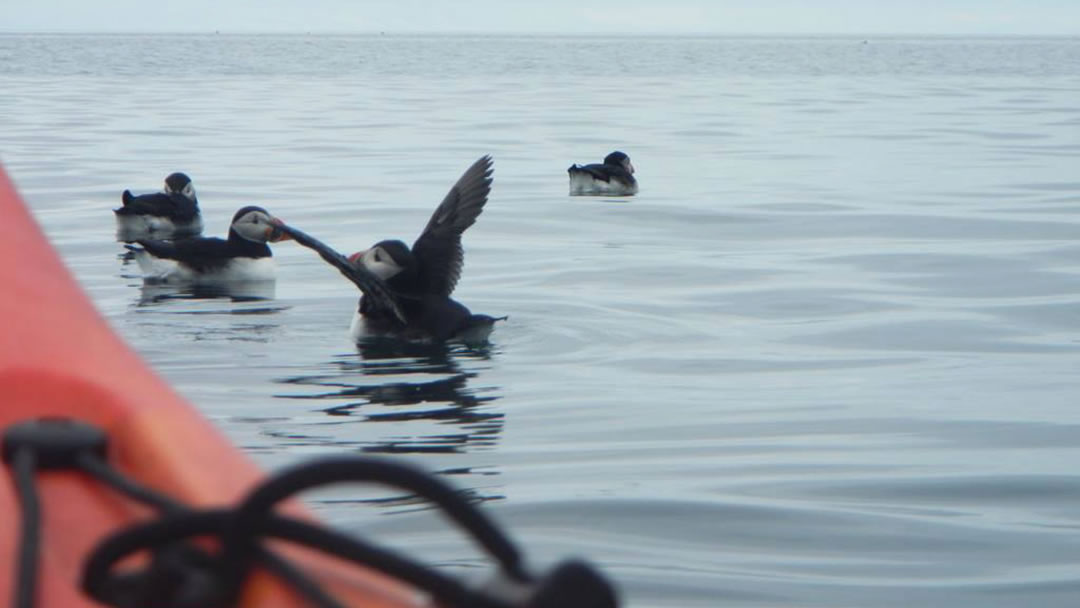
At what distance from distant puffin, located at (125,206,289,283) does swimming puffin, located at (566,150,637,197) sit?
6.37m

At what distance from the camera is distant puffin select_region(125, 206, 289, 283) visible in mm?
11930

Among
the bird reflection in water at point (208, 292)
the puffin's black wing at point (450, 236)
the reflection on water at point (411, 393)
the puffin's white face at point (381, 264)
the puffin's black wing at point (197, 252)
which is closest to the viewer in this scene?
the reflection on water at point (411, 393)

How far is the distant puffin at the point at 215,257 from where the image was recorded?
11930 mm

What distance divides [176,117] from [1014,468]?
2795 cm

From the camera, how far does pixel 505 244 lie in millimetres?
14141

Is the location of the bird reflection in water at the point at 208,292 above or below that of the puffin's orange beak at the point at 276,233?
below

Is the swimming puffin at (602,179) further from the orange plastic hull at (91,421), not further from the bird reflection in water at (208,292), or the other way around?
the orange plastic hull at (91,421)

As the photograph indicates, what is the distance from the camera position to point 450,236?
411 inches

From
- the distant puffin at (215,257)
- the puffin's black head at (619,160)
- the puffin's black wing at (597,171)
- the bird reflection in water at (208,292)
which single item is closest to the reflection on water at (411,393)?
the bird reflection in water at (208,292)

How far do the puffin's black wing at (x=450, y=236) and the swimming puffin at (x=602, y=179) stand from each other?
7.77 meters

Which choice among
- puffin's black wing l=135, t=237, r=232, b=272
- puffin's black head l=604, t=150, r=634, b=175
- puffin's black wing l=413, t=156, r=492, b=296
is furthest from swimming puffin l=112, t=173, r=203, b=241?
puffin's black head l=604, t=150, r=634, b=175

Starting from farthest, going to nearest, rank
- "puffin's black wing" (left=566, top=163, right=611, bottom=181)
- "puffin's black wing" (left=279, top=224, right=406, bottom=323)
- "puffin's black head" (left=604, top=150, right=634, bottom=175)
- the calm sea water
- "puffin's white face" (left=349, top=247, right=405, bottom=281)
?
"puffin's black head" (left=604, top=150, right=634, bottom=175) → "puffin's black wing" (left=566, top=163, right=611, bottom=181) → "puffin's white face" (left=349, top=247, right=405, bottom=281) → "puffin's black wing" (left=279, top=224, right=406, bottom=323) → the calm sea water

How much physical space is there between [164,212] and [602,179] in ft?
17.0

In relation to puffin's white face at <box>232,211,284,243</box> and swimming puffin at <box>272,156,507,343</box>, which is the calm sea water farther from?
puffin's white face at <box>232,211,284,243</box>
